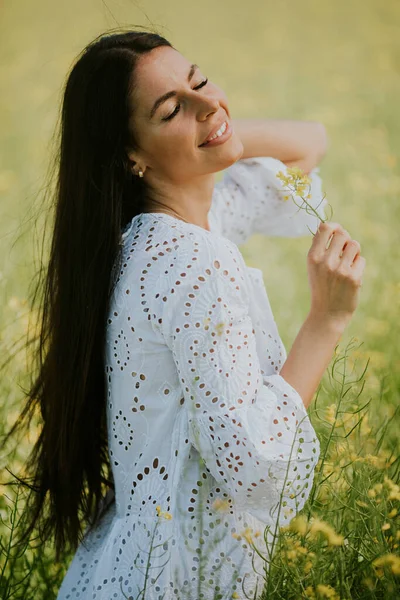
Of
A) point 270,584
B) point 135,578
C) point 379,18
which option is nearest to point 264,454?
point 270,584

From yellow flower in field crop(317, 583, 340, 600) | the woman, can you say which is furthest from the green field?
the woman

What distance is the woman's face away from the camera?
1597 mm

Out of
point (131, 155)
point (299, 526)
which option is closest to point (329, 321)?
point (299, 526)

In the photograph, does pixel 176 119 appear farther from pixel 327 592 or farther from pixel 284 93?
pixel 284 93

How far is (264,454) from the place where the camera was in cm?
132

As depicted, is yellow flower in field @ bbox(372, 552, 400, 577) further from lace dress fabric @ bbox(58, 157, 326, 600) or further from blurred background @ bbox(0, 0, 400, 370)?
blurred background @ bbox(0, 0, 400, 370)

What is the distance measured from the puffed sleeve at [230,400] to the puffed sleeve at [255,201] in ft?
1.92

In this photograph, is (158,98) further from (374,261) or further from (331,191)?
(331,191)

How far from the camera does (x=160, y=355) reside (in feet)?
4.77

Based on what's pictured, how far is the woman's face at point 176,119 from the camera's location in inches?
62.9

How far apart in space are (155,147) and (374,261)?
6.74 ft

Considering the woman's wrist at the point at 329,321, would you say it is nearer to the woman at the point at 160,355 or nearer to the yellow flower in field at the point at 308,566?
the woman at the point at 160,355

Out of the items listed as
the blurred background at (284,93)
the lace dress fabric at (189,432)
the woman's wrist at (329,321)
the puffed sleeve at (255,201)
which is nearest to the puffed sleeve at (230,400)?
the lace dress fabric at (189,432)

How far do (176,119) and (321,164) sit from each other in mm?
3144
